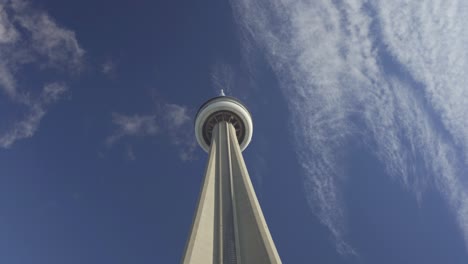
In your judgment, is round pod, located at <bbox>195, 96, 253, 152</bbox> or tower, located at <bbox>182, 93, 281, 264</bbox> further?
round pod, located at <bbox>195, 96, 253, 152</bbox>

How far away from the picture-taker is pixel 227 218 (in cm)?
3011

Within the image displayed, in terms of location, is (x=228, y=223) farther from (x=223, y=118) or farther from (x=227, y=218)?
(x=223, y=118)

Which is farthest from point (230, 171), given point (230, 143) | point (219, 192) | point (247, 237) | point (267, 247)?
point (267, 247)

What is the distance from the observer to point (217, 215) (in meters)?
30.1

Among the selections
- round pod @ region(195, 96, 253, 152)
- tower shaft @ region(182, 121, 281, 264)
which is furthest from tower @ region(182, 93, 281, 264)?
round pod @ region(195, 96, 253, 152)

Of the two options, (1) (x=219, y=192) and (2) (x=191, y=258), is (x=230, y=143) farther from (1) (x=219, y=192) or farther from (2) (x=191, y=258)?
(2) (x=191, y=258)

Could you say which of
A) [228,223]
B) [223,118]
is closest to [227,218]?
[228,223]

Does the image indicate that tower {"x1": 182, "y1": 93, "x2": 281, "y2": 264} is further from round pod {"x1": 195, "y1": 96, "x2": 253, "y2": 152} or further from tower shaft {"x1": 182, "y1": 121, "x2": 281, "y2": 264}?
round pod {"x1": 195, "y1": 96, "x2": 253, "y2": 152}

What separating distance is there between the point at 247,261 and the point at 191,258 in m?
4.12

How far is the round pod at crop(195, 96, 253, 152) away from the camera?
157ft

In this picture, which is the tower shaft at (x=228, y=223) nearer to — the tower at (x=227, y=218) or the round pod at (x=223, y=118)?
the tower at (x=227, y=218)

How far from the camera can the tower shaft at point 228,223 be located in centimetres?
2488

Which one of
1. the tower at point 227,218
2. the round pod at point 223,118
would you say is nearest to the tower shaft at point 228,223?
the tower at point 227,218

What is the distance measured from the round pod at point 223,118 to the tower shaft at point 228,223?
10912 mm
